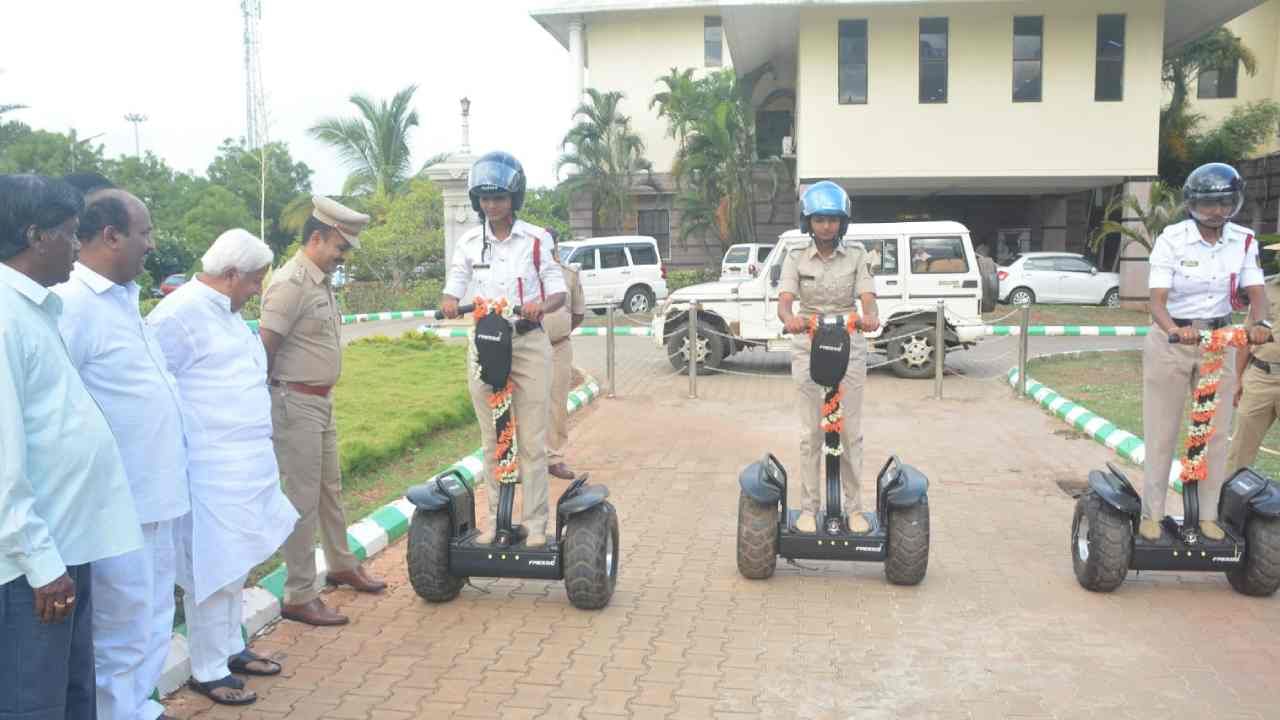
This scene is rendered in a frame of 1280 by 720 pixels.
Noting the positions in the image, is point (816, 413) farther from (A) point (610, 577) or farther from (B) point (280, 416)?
(B) point (280, 416)

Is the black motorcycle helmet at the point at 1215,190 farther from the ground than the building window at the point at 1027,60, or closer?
closer

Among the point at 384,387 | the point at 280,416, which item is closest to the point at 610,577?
the point at 280,416

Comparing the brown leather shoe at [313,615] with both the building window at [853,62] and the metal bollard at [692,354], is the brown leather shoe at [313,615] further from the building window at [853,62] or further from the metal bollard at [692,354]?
the building window at [853,62]

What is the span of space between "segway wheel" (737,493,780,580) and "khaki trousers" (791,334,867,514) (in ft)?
1.02

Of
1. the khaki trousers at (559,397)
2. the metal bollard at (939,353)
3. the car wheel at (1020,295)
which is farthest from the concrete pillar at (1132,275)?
the khaki trousers at (559,397)

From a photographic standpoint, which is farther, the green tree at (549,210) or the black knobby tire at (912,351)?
the green tree at (549,210)

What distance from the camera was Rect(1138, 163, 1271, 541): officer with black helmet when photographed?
215 inches

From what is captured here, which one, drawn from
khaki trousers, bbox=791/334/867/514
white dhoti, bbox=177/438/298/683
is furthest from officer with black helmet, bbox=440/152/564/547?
khaki trousers, bbox=791/334/867/514

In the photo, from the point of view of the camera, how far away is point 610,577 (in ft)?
18.1

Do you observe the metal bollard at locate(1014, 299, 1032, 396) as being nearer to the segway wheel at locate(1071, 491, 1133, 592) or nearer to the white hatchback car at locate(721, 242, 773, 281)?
the segway wheel at locate(1071, 491, 1133, 592)

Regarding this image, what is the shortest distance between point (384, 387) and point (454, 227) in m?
11.2

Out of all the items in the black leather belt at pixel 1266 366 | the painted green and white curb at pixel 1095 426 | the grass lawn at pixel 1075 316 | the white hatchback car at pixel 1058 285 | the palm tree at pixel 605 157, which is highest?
the palm tree at pixel 605 157

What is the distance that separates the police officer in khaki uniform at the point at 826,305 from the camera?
19.3ft

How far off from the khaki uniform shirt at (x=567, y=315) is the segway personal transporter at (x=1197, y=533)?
426 cm
